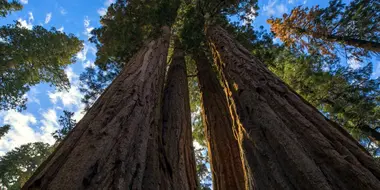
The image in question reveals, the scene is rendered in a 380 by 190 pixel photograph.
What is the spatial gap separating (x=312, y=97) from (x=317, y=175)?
523cm

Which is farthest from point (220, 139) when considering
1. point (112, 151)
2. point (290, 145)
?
point (112, 151)

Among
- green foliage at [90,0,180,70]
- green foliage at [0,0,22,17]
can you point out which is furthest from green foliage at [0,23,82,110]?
green foliage at [90,0,180,70]

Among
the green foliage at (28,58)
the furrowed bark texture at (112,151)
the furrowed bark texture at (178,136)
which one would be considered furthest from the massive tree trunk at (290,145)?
the green foliage at (28,58)

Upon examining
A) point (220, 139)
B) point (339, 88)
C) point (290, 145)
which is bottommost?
point (290, 145)

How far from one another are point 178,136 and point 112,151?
214cm

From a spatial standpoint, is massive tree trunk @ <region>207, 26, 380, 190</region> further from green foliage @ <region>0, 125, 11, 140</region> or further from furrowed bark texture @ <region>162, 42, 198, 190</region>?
green foliage @ <region>0, 125, 11, 140</region>

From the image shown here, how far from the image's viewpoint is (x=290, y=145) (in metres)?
1.95

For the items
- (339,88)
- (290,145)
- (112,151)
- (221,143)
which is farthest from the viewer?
(339,88)

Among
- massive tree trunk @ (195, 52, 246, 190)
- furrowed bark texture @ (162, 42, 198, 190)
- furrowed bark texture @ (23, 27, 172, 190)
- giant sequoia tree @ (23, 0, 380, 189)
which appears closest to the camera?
furrowed bark texture @ (23, 27, 172, 190)

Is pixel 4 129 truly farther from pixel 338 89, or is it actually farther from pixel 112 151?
pixel 338 89

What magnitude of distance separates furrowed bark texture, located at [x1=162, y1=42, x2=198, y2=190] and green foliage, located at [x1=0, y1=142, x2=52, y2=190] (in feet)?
36.3

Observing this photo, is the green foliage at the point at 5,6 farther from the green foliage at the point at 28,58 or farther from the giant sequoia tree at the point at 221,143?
the giant sequoia tree at the point at 221,143

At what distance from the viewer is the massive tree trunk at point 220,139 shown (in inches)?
157

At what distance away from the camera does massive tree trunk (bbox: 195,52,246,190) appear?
3990 millimetres
